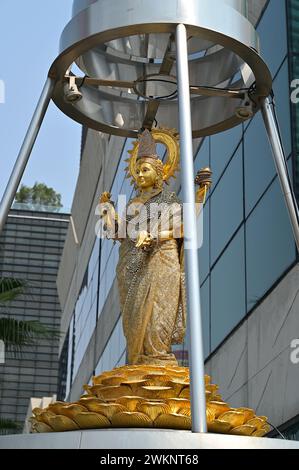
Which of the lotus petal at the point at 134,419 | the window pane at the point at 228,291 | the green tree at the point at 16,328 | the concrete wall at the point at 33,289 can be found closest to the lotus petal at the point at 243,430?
the lotus petal at the point at 134,419

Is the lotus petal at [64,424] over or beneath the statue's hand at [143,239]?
beneath

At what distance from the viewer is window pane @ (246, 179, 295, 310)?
39.8ft

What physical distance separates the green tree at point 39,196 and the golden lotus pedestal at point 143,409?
66.8m

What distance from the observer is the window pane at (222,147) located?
14977 millimetres

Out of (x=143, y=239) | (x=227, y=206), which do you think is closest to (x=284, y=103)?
(x=227, y=206)

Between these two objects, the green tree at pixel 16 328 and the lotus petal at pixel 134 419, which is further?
the green tree at pixel 16 328

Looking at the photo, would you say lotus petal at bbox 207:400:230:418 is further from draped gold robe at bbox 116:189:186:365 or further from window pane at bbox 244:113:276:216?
window pane at bbox 244:113:276:216

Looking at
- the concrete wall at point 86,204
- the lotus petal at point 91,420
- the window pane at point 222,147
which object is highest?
the concrete wall at point 86,204

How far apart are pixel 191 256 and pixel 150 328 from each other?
1.48 metres

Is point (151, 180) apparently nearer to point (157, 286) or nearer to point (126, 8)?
point (157, 286)

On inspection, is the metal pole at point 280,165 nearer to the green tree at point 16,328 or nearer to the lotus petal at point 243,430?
the lotus petal at point 243,430

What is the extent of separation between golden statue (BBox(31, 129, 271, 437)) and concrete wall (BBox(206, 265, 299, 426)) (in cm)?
385

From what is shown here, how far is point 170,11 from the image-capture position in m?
7.08

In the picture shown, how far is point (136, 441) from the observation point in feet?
17.9
